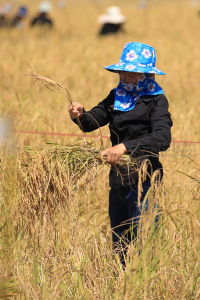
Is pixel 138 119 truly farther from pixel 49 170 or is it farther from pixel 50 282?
pixel 50 282

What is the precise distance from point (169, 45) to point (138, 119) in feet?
21.9

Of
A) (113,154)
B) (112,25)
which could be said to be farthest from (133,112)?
(112,25)

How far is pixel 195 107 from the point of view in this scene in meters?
4.52

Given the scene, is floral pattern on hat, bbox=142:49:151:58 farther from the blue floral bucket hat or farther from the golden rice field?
the golden rice field

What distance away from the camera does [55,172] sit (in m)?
1.97

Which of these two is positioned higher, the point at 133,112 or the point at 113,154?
the point at 133,112

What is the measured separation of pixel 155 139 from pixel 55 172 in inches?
16.8

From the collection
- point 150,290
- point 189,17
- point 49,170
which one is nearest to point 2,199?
point 49,170

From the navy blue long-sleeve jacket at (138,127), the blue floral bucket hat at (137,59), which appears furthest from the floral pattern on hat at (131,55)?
the navy blue long-sleeve jacket at (138,127)

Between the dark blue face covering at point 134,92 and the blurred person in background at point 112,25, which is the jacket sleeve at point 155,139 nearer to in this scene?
the dark blue face covering at point 134,92

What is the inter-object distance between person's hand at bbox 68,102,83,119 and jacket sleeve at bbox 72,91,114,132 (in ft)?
0.11

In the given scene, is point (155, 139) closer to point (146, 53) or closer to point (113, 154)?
point (113, 154)

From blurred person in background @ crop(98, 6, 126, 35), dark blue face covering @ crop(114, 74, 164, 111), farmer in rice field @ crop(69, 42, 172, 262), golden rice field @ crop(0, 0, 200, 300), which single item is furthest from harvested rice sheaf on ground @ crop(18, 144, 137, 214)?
blurred person in background @ crop(98, 6, 126, 35)

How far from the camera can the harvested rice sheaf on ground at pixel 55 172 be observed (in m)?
1.94
